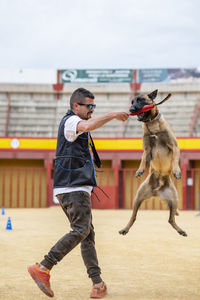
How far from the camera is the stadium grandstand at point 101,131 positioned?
75.9 ft

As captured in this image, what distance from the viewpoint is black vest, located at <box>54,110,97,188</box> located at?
15.4ft

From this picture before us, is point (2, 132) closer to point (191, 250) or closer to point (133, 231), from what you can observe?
point (133, 231)

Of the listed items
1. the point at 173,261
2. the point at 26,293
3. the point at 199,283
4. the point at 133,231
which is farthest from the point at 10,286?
the point at 133,231

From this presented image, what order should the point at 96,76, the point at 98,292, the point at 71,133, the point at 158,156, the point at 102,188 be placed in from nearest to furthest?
the point at 71,133
the point at 98,292
the point at 158,156
the point at 102,188
the point at 96,76

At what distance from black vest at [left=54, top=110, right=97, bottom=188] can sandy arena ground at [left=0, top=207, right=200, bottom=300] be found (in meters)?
1.19

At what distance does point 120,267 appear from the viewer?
6699 millimetres

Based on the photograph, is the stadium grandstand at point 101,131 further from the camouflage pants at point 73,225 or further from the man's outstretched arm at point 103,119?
the man's outstretched arm at point 103,119

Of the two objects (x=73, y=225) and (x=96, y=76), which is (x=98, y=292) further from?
(x=96, y=76)

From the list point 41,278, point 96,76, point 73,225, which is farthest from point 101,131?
point 41,278

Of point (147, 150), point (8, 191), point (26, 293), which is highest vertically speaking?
point (147, 150)

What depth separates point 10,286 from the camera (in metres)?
5.32

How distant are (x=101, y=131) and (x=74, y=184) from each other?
22754 millimetres

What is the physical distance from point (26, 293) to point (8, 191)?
1976 cm

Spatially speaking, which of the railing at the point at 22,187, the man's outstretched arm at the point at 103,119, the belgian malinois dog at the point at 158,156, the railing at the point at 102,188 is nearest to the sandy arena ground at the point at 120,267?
the belgian malinois dog at the point at 158,156
